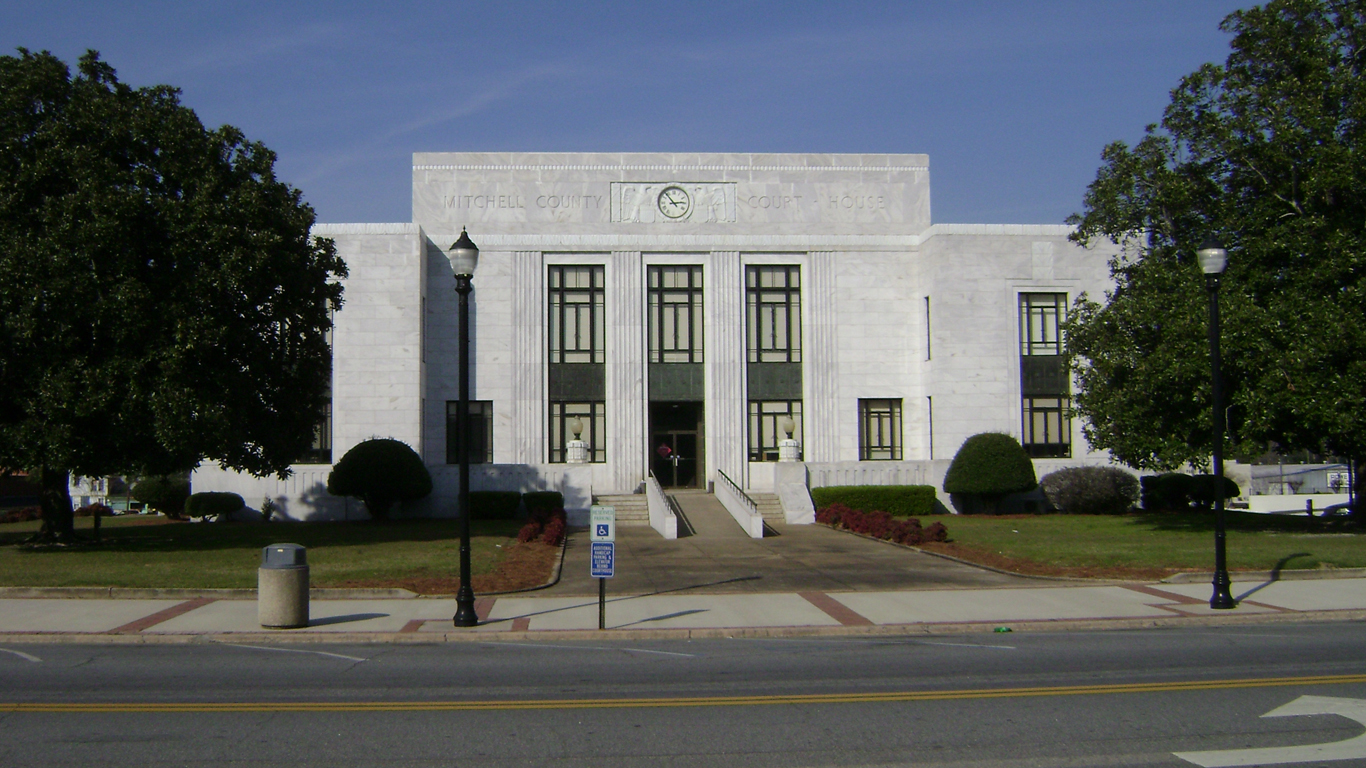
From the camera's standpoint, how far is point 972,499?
36062 mm

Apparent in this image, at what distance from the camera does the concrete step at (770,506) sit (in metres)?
34.0

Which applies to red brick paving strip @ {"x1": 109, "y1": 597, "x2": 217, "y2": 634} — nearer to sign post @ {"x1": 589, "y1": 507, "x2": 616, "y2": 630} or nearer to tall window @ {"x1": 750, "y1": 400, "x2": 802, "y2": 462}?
sign post @ {"x1": 589, "y1": 507, "x2": 616, "y2": 630}

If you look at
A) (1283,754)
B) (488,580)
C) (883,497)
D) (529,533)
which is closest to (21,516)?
(529,533)

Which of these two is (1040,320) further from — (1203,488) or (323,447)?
(323,447)

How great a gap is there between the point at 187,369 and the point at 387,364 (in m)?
14.1

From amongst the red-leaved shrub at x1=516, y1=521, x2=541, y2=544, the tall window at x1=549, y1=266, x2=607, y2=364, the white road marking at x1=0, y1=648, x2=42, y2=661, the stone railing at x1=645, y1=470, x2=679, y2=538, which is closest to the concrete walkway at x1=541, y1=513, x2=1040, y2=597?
the stone railing at x1=645, y1=470, x2=679, y2=538

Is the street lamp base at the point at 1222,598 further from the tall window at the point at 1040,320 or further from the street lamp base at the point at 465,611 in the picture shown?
the tall window at the point at 1040,320

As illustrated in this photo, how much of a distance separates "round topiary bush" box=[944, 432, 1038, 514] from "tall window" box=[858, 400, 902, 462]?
3.46 metres

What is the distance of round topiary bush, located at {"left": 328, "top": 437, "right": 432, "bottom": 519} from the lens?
33000 mm

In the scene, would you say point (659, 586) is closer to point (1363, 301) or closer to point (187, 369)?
point (187, 369)

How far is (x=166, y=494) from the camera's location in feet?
123

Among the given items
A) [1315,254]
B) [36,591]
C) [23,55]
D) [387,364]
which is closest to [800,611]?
[36,591]

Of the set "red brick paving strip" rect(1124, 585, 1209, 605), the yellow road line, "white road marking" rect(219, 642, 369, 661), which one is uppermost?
the yellow road line

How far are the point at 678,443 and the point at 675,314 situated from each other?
481cm
